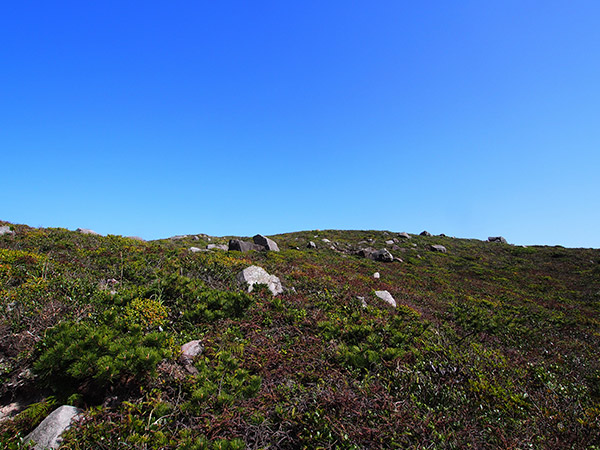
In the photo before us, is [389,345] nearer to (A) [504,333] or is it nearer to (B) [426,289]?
(A) [504,333]

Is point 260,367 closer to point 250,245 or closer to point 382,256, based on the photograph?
point 250,245

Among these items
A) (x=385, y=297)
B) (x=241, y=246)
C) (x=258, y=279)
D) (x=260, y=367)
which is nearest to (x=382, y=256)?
(x=241, y=246)

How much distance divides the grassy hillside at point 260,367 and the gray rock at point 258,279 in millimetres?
530

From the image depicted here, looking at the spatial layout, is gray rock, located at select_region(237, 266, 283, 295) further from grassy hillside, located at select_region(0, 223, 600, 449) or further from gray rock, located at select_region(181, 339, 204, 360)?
gray rock, located at select_region(181, 339, 204, 360)

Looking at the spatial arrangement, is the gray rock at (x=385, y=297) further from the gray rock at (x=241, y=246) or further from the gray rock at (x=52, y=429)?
the gray rock at (x=241, y=246)

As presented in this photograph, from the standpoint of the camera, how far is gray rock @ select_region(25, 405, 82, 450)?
3.46 metres

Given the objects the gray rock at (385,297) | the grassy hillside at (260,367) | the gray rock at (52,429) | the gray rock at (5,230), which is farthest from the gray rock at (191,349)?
the gray rock at (5,230)

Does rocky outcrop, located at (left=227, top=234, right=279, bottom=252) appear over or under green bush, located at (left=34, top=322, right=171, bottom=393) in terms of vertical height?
over

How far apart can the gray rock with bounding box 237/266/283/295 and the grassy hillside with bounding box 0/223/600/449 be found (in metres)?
0.53

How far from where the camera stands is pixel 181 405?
4.20 metres

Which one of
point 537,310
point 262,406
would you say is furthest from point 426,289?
point 262,406

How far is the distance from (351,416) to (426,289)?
620 inches

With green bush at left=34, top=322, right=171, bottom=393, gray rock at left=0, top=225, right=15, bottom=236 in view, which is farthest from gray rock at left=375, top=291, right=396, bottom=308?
gray rock at left=0, top=225, right=15, bottom=236

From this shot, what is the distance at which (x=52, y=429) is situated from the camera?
3568 mm
